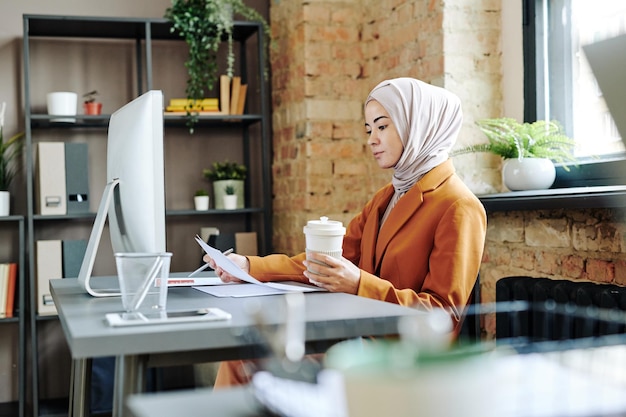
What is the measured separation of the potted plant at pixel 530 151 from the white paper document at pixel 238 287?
105cm

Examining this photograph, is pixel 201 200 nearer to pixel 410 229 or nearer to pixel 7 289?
pixel 7 289

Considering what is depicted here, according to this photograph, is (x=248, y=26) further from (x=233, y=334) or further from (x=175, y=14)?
(x=233, y=334)

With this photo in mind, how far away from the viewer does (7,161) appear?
3795 mm

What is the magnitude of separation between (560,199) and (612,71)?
159 centimetres

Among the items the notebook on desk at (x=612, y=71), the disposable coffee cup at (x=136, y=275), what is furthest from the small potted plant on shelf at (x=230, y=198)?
the notebook on desk at (x=612, y=71)

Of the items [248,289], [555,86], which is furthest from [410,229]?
[555,86]

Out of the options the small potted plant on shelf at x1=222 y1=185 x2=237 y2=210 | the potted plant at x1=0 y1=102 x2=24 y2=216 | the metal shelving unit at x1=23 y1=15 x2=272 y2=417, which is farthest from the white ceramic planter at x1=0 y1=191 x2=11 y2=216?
the small potted plant on shelf at x1=222 y1=185 x2=237 y2=210

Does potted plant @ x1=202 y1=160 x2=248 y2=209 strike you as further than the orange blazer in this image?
Yes

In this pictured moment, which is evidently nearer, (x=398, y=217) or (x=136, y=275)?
(x=136, y=275)

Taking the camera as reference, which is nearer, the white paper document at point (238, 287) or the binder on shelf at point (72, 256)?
the white paper document at point (238, 287)

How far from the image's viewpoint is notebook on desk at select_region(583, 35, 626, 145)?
90 cm

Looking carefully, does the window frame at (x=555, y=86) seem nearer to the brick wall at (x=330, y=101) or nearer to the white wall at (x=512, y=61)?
the white wall at (x=512, y=61)

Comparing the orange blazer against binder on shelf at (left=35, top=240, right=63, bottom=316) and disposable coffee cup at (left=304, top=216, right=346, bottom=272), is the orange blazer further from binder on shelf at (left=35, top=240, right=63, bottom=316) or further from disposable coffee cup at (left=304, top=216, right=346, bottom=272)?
binder on shelf at (left=35, top=240, right=63, bottom=316)

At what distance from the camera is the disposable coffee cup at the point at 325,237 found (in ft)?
6.39
